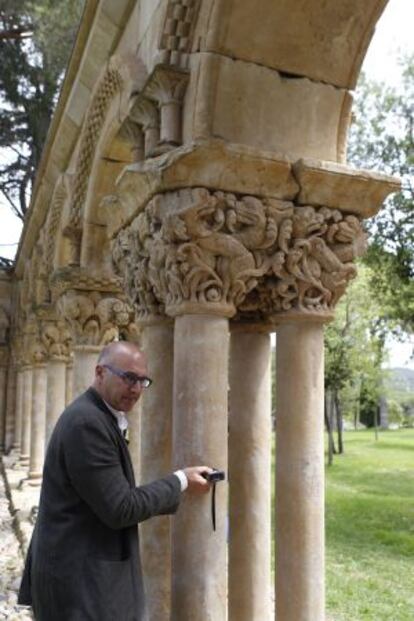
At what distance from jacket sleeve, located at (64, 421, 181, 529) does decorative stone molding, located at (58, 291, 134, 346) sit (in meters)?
4.54

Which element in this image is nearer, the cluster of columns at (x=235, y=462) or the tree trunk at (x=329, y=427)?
the cluster of columns at (x=235, y=462)

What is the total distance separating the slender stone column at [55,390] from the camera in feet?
32.1

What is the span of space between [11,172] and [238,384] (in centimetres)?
1819

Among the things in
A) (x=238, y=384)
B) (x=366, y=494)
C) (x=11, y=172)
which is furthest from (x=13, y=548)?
(x=11, y=172)

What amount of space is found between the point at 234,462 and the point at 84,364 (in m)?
3.60

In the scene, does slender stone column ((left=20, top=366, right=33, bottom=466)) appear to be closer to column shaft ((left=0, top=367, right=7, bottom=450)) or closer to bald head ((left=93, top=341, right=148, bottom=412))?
column shaft ((left=0, top=367, right=7, bottom=450))

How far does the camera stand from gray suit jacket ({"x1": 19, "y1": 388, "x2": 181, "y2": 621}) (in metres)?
2.24

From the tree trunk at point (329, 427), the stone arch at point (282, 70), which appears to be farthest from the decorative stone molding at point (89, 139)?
the tree trunk at point (329, 427)

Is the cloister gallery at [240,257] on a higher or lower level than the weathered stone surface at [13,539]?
higher

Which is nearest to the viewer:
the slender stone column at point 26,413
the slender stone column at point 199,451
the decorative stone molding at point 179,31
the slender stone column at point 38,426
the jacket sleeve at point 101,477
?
the jacket sleeve at point 101,477

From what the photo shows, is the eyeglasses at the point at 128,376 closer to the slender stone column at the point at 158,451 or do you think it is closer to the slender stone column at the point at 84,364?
the slender stone column at the point at 158,451

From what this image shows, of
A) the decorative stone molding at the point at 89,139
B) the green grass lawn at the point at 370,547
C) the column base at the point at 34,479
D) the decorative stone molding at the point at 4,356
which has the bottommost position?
the green grass lawn at the point at 370,547

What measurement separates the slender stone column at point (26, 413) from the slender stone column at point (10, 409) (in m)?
→ 3.05

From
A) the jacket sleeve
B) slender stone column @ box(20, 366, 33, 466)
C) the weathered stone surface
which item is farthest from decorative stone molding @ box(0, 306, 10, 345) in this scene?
the jacket sleeve
